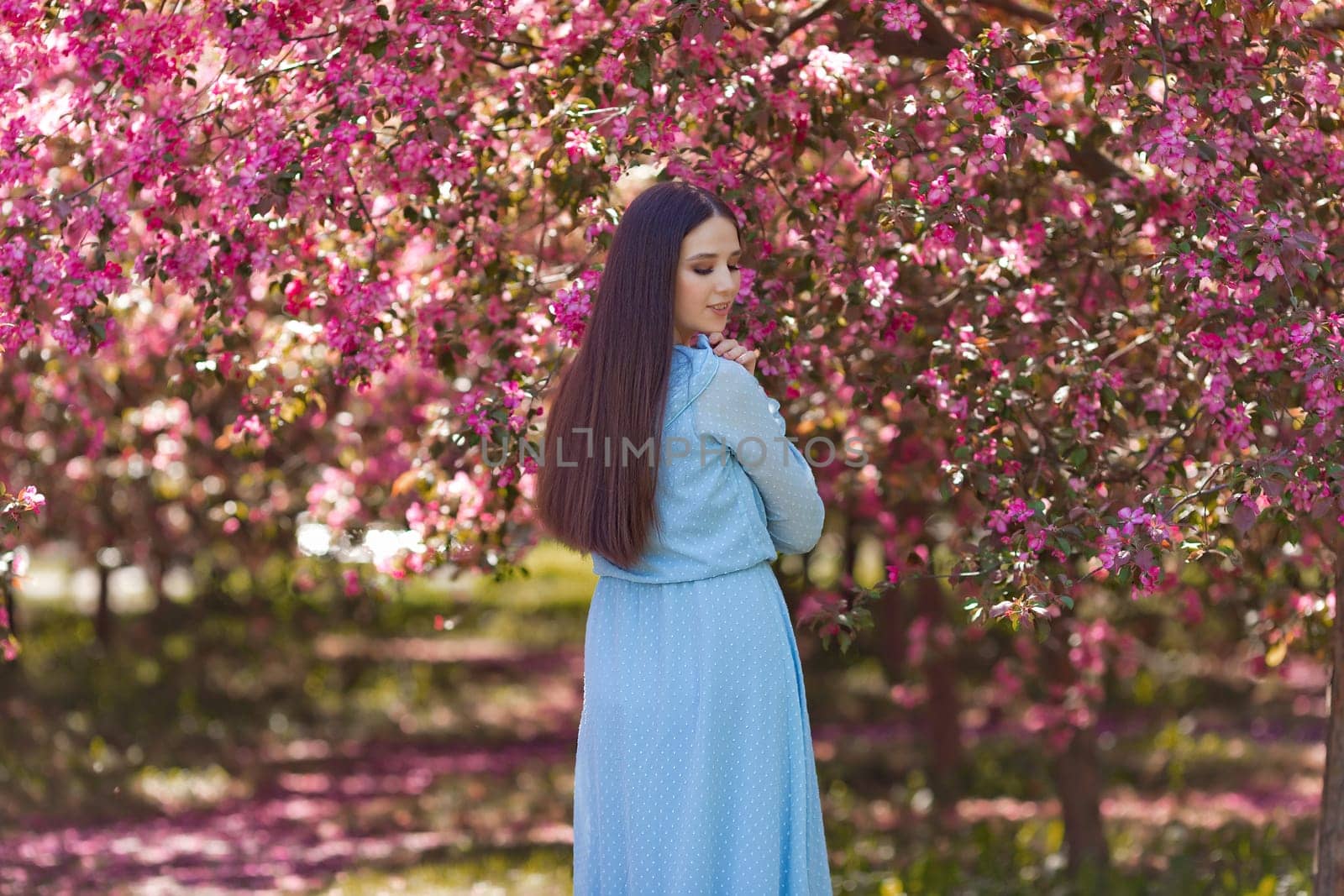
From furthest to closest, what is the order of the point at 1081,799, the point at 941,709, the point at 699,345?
1. the point at 941,709
2. the point at 1081,799
3. the point at 699,345

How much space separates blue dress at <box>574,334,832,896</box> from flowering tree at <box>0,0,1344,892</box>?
1.91 feet

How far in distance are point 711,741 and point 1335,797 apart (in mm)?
2031

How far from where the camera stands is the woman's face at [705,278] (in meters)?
2.91

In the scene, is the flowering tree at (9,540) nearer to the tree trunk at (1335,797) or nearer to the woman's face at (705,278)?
the woman's face at (705,278)

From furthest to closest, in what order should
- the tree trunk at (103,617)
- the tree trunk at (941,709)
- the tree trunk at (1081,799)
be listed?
the tree trunk at (103,617), the tree trunk at (941,709), the tree trunk at (1081,799)

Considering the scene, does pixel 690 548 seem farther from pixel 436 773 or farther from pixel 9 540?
pixel 436 773

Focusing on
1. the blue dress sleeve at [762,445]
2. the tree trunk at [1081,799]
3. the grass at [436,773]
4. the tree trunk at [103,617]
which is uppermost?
the blue dress sleeve at [762,445]

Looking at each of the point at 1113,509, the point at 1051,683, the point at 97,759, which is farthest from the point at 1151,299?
the point at 97,759

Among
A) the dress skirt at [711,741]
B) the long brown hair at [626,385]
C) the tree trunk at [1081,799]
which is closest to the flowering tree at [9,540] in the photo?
the long brown hair at [626,385]

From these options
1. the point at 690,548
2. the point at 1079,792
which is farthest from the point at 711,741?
the point at 1079,792

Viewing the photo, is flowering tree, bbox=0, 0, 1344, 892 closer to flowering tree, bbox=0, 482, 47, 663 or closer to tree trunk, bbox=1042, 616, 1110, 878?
flowering tree, bbox=0, 482, 47, 663

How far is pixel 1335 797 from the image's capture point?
13.1 feet

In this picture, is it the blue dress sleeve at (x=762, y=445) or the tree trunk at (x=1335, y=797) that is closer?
the blue dress sleeve at (x=762, y=445)

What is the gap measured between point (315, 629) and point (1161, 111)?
11.3m
